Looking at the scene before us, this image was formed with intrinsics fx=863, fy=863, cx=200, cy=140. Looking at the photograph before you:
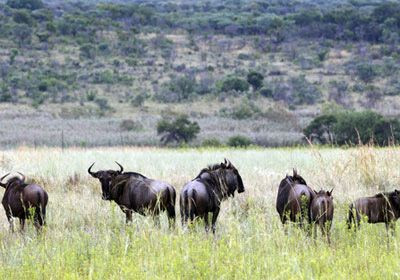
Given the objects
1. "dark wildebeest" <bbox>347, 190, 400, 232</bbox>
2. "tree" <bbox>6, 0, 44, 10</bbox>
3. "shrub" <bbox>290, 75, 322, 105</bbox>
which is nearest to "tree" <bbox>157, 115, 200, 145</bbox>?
"shrub" <bbox>290, 75, 322, 105</bbox>

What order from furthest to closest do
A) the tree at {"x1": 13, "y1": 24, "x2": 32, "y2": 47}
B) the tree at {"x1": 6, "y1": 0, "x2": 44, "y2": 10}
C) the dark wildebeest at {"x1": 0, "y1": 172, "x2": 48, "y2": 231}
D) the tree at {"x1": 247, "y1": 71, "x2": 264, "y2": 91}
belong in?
1. the tree at {"x1": 6, "y1": 0, "x2": 44, "y2": 10}
2. the tree at {"x1": 13, "y1": 24, "x2": 32, "y2": 47}
3. the tree at {"x1": 247, "y1": 71, "x2": 264, "y2": 91}
4. the dark wildebeest at {"x1": 0, "y1": 172, "x2": 48, "y2": 231}

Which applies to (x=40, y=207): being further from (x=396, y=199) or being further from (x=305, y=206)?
(x=396, y=199)

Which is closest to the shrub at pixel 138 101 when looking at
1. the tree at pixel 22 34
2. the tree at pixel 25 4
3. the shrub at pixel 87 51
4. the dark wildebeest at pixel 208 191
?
the shrub at pixel 87 51

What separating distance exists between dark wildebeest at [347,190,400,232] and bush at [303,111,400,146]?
23.8 m

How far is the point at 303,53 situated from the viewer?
60.7 meters

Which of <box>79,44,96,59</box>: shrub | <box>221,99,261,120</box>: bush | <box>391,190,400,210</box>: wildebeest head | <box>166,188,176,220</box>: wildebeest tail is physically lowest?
<box>221,99,261,120</box>: bush

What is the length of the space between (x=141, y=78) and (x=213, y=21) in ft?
71.0

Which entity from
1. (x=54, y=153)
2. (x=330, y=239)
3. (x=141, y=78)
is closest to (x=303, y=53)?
(x=141, y=78)

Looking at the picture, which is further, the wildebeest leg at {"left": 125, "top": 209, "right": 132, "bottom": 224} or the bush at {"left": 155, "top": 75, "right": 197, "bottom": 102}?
the bush at {"left": 155, "top": 75, "right": 197, "bottom": 102}

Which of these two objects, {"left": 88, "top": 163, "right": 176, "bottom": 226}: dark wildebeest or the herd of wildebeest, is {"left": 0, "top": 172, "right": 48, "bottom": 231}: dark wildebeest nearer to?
the herd of wildebeest

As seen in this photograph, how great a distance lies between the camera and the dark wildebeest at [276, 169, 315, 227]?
30.0ft

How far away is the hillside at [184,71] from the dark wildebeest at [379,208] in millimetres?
23673

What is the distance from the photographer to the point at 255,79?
5031 cm

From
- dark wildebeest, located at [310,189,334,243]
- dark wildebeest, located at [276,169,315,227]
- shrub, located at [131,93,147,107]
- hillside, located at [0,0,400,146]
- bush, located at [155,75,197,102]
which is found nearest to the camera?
dark wildebeest, located at [310,189,334,243]
